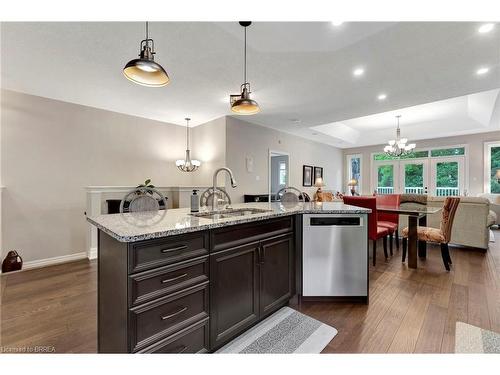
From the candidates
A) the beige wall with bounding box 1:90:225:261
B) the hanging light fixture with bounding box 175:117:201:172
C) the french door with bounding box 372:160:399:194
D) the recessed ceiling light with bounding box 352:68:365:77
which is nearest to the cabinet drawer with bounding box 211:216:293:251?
the recessed ceiling light with bounding box 352:68:365:77

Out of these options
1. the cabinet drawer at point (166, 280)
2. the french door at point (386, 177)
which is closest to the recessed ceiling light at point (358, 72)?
the cabinet drawer at point (166, 280)

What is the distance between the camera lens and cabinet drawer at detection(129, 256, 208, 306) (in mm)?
1144

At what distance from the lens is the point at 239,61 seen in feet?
9.14

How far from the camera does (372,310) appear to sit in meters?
2.12

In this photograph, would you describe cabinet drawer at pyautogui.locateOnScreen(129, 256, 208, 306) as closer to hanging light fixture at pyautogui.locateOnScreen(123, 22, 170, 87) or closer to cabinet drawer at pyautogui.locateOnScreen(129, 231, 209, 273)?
cabinet drawer at pyautogui.locateOnScreen(129, 231, 209, 273)

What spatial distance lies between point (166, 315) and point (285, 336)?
0.99 m

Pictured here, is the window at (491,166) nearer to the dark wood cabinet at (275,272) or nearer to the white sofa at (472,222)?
the white sofa at (472,222)

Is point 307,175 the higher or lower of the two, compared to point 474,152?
lower

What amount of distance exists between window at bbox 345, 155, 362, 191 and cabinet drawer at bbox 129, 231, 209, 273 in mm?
9325

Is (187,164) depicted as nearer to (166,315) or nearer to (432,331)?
(166,315)

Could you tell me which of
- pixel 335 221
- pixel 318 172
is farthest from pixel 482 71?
pixel 318 172
